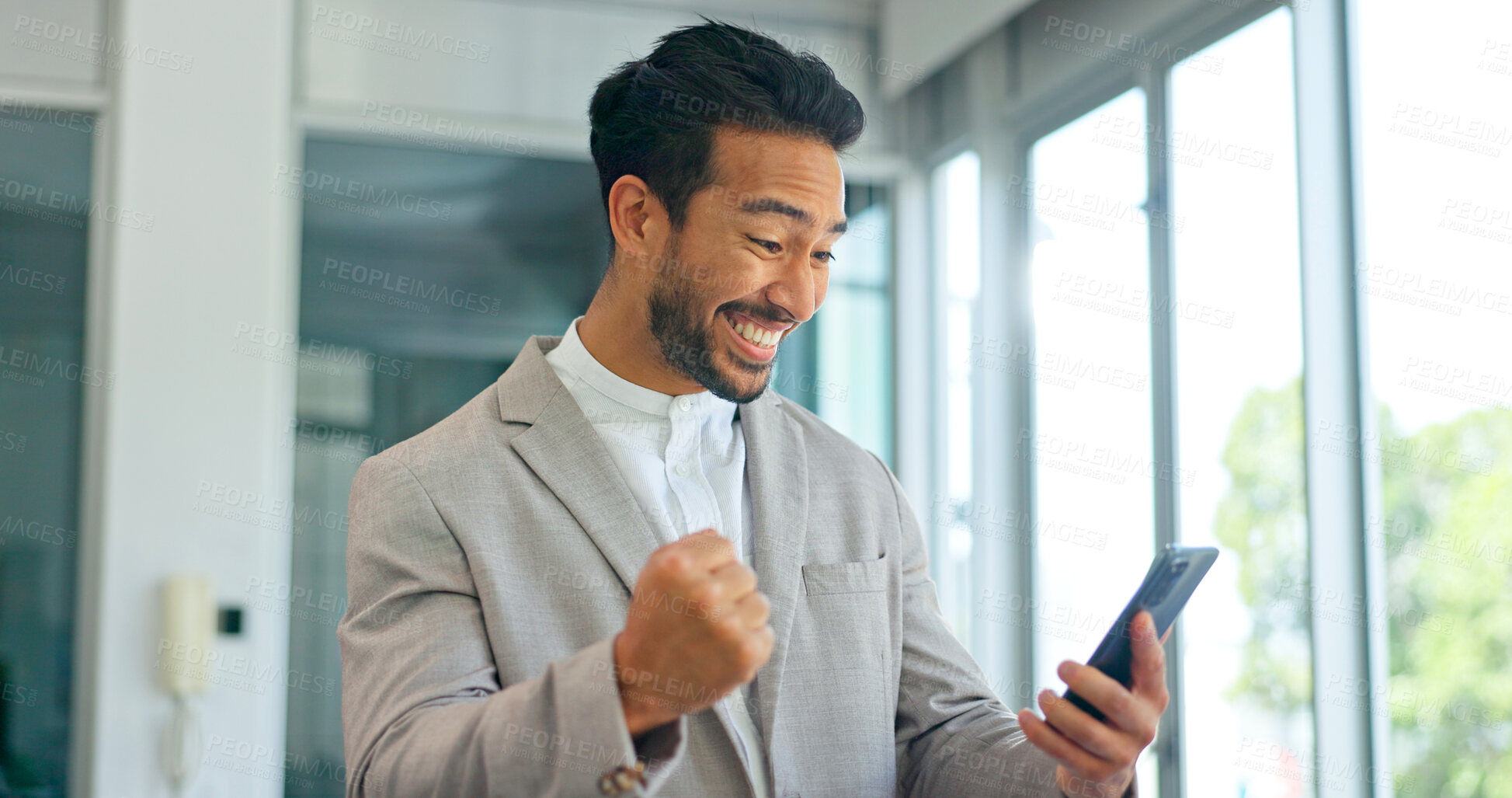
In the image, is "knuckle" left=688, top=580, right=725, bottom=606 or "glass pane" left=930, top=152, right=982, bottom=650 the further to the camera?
"glass pane" left=930, top=152, right=982, bottom=650

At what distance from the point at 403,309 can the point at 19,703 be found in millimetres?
1507

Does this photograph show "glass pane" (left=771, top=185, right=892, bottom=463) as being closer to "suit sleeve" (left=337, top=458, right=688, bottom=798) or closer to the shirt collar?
the shirt collar

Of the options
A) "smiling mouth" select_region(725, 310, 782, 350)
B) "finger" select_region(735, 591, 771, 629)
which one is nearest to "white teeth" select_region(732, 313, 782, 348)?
"smiling mouth" select_region(725, 310, 782, 350)

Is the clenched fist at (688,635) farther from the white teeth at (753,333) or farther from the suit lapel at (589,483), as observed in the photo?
the white teeth at (753,333)

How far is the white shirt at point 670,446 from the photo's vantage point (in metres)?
1.46

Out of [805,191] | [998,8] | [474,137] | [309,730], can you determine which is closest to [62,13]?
[474,137]

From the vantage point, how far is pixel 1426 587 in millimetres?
2168

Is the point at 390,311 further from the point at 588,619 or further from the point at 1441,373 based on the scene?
the point at 1441,373

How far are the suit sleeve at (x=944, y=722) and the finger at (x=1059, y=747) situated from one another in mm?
124

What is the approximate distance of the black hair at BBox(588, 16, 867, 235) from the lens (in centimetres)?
148

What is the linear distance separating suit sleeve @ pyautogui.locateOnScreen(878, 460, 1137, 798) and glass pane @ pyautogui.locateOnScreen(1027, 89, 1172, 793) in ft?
4.95

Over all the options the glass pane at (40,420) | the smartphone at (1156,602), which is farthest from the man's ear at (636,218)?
the glass pane at (40,420)

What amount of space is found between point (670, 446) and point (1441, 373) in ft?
4.95

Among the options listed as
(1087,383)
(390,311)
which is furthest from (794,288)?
(390,311)
